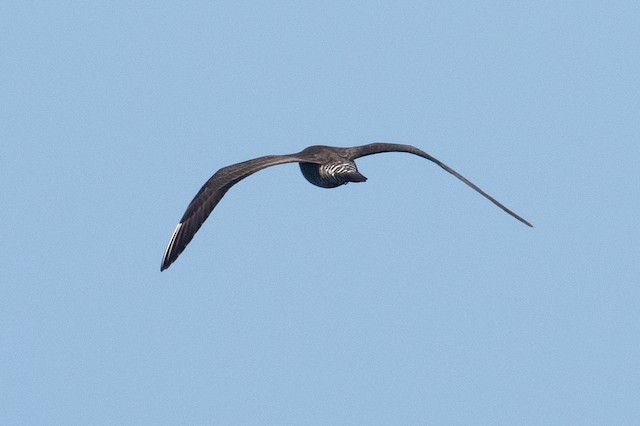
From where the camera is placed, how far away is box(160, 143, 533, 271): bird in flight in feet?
68.9

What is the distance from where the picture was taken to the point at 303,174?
958 inches

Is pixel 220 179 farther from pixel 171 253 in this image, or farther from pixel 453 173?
pixel 453 173

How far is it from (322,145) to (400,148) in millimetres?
1810

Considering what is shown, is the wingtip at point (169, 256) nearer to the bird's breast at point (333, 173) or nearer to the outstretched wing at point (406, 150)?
the bird's breast at point (333, 173)

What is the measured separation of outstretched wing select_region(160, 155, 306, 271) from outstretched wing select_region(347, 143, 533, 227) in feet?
10.9

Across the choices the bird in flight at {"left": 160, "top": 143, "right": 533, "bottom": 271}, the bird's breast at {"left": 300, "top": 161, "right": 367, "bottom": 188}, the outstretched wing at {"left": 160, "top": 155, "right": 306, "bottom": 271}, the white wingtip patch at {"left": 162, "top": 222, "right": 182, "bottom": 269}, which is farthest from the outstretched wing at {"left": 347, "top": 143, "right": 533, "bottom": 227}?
the white wingtip patch at {"left": 162, "top": 222, "right": 182, "bottom": 269}

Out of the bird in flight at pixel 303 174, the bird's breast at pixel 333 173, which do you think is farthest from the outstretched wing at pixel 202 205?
the bird's breast at pixel 333 173

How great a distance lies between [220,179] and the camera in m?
21.3

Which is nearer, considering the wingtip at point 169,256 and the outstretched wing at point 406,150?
the wingtip at point 169,256

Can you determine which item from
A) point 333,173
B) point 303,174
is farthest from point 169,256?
point 303,174

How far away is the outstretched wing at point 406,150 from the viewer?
2434cm

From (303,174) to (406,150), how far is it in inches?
93.8

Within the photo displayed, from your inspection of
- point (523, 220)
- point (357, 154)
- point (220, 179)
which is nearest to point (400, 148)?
point (357, 154)

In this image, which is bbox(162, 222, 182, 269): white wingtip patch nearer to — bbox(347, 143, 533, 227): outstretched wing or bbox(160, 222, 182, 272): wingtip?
bbox(160, 222, 182, 272): wingtip
